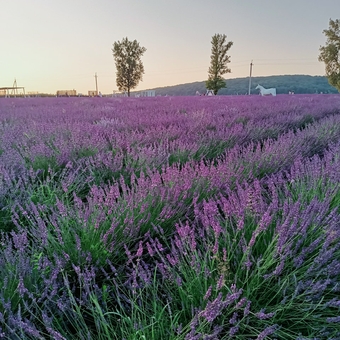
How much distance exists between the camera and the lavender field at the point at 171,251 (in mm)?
968

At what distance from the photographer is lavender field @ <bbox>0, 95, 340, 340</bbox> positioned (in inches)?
38.1

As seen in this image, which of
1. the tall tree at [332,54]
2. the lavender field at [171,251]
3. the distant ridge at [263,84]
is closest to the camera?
the lavender field at [171,251]

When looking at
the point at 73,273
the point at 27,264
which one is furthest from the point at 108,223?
the point at 27,264

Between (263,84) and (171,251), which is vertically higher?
(263,84)

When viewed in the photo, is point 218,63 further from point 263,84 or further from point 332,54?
point 263,84

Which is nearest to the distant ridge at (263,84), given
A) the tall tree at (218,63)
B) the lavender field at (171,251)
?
the tall tree at (218,63)

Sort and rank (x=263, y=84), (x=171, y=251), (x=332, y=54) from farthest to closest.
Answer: (x=263, y=84) → (x=332, y=54) → (x=171, y=251)

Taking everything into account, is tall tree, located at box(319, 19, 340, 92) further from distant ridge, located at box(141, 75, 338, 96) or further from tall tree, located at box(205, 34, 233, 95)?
distant ridge, located at box(141, 75, 338, 96)

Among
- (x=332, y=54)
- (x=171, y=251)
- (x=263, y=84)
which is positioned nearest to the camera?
(x=171, y=251)

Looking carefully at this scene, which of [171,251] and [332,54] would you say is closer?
[171,251]

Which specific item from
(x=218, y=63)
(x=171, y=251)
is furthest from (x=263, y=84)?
(x=171, y=251)

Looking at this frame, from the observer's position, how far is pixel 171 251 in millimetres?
1407

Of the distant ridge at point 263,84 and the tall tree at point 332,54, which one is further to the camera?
the distant ridge at point 263,84

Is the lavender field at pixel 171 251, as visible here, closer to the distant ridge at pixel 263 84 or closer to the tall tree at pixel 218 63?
the tall tree at pixel 218 63
